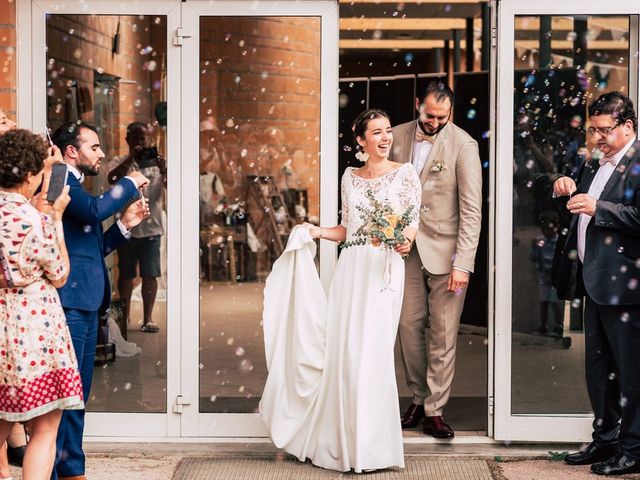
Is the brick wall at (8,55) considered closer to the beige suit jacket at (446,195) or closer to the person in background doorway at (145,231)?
the person in background doorway at (145,231)

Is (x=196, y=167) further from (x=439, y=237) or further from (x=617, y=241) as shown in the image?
(x=617, y=241)

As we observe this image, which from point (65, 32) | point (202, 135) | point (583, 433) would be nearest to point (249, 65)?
point (202, 135)

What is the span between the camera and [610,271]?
5.12m

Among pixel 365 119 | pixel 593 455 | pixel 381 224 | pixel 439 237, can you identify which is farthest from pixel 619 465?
pixel 365 119

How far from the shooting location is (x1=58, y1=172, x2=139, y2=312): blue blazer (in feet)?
15.0

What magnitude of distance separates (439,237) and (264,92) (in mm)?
1236

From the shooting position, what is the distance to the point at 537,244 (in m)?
5.86

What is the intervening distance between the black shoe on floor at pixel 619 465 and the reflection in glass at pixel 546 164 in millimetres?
647

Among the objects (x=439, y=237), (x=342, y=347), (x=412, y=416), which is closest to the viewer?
(x=342, y=347)

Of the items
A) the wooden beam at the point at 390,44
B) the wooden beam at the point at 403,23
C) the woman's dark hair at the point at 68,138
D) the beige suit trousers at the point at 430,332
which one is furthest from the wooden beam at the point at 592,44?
the wooden beam at the point at 390,44

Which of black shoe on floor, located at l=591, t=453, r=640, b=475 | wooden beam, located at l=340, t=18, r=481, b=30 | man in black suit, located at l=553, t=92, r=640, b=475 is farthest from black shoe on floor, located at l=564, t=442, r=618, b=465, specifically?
wooden beam, located at l=340, t=18, r=481, b=30

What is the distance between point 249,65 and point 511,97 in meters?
1.41

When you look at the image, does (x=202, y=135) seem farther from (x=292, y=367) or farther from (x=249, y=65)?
(x=292, y=367)

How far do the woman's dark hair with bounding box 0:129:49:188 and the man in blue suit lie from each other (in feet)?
1.48
